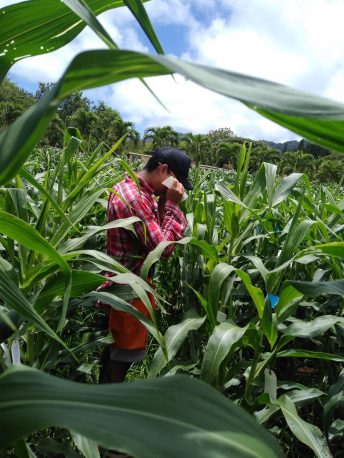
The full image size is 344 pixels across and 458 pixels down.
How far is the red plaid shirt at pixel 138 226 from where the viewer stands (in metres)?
1.56

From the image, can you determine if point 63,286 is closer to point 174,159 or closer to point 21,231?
point 21,231

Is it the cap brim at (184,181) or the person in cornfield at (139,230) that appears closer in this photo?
the person in cornfield at (139,230)

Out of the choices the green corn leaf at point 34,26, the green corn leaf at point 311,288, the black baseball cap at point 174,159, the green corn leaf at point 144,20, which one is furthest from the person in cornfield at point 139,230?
the green corn leaf at point 144,20

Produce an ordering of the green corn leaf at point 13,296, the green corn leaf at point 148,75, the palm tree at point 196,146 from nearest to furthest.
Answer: the green corn leaf at point 148,75 < the green corn leaf at point 13,296 < the palm tree at point 196,146

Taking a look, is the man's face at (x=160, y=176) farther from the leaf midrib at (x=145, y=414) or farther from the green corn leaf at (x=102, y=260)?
the leaf midrib at (x=145, y=414)

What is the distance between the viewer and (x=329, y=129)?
34 centimetres

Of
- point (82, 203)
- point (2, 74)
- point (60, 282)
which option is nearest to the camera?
point (2, 74)

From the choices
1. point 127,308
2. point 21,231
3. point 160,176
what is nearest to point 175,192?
point 160,176

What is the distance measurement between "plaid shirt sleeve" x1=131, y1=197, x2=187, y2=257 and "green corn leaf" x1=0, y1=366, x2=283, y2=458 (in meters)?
1.10

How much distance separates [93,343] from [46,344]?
16 centimetres

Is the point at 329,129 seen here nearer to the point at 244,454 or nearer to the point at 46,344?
the point at 244,454

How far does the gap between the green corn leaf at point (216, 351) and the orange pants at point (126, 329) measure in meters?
0.55

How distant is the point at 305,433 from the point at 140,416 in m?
0.94

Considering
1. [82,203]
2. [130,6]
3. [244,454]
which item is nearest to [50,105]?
[130,6]
